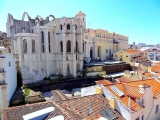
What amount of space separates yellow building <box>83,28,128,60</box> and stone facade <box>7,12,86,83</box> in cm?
1090

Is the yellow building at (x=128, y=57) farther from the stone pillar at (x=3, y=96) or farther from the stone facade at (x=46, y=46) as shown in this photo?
the stone pillar at (x=3, y=96)

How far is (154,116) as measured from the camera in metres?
13.7

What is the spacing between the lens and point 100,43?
52.9m

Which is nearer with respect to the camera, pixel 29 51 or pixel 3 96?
pixel 3 96

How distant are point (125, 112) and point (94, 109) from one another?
2570 millimetres

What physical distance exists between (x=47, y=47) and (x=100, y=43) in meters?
26.0

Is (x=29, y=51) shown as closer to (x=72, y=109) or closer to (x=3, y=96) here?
(x=3, y=96)

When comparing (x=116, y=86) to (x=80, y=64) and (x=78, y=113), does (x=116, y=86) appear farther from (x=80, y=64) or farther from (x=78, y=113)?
(x=80, y=64)

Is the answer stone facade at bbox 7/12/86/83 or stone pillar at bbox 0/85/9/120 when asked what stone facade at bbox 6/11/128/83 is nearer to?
stone facade at bbox 7/12/86/83

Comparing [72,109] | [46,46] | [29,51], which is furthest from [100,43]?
[72,109]

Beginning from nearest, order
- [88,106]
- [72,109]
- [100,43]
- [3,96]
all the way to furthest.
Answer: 1. [72,109]
2. [88,106]
3. [3,96]
4. [100,43]

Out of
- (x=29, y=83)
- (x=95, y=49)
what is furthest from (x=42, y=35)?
(x=95, y=49)

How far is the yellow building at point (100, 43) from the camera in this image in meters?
47.1

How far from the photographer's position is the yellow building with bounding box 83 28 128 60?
47.1m
